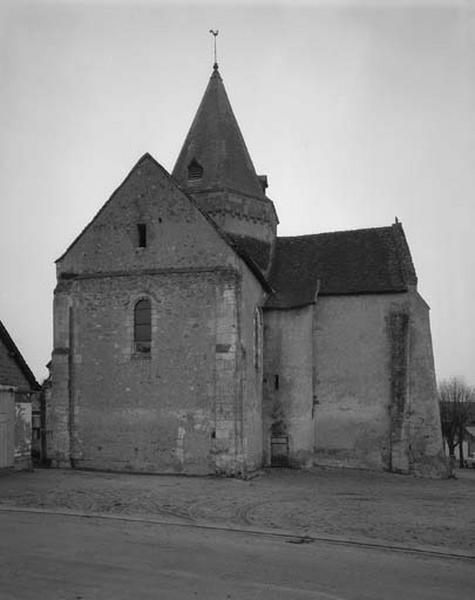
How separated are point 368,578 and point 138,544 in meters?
3.94

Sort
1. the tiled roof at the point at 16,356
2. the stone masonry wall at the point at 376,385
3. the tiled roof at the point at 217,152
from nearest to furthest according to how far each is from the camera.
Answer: the tiled roof at the point at 16,356 → the stone masonry wall at the point at 376,385 → the tiled roof at the point at 217,152

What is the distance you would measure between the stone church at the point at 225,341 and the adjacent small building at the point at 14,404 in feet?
6.17

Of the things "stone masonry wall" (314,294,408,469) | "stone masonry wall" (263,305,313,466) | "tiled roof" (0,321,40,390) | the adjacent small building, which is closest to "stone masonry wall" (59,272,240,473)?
"tiled roof" (0,321,40,390)

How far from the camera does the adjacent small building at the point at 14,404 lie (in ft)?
67.8

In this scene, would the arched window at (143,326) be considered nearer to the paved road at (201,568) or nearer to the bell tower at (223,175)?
the bell tower at (223,175)

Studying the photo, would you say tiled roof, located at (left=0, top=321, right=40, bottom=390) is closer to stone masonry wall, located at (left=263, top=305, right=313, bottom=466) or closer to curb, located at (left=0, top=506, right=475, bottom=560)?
curb, located at (left=0, top=506, right=475, bottom=560)

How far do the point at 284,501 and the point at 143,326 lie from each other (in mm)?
8864

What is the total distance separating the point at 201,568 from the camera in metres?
9.88

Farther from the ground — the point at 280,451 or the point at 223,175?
the point at 223,175

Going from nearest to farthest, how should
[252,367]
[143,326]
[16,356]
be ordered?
1. [16,356]
2. [143,326]
3. [252,367]

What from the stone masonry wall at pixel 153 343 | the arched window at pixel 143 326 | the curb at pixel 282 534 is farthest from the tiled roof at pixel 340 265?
the curb at pixel 282 534

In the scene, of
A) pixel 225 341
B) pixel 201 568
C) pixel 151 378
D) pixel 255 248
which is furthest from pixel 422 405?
pixel 201 568

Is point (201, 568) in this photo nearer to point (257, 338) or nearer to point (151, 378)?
point (151, 378)

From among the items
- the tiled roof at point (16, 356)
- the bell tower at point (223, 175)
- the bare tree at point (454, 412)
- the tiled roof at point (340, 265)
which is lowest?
the bare tree at point (454, 412)
